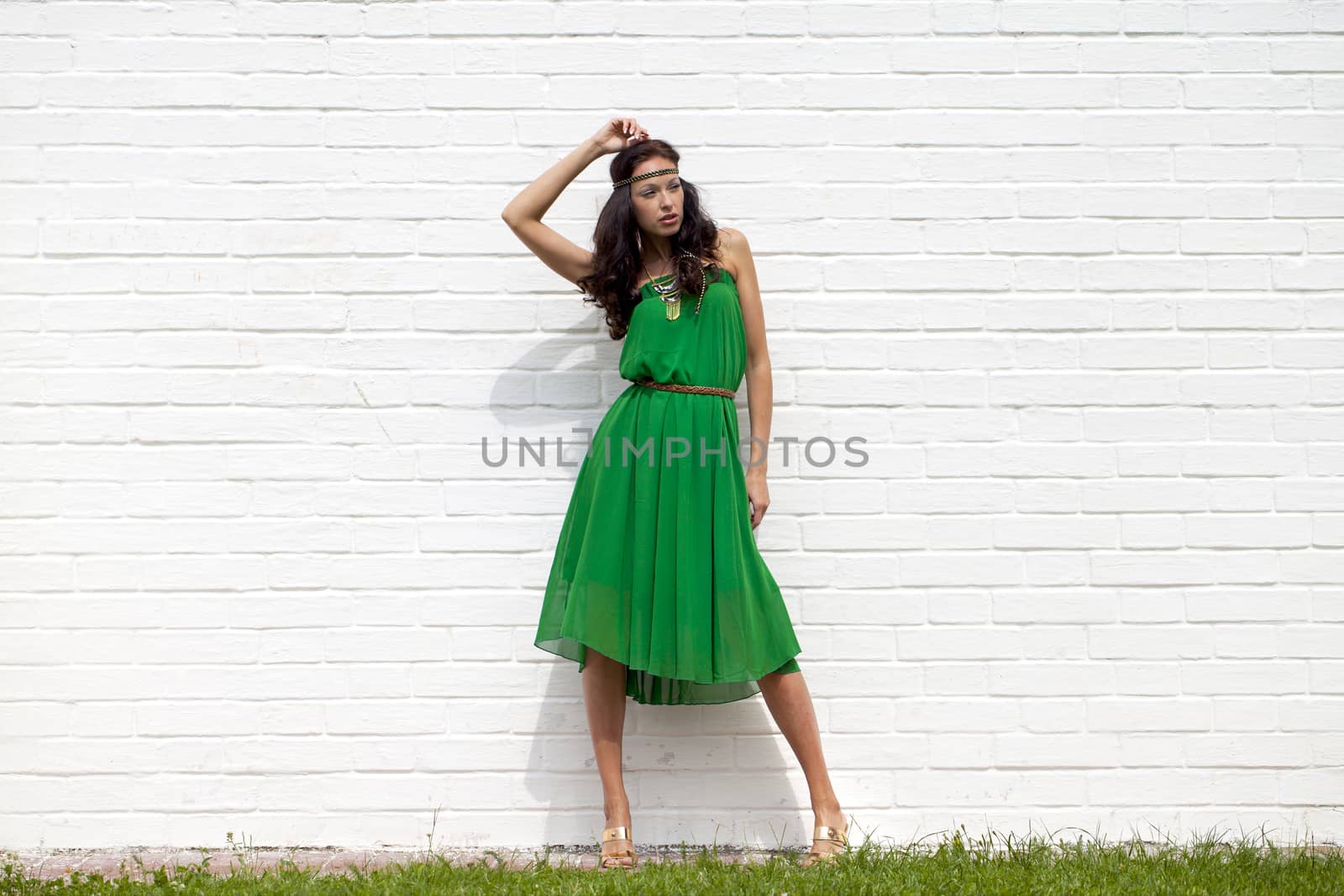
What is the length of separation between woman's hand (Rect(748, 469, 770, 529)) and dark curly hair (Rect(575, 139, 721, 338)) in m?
0.52

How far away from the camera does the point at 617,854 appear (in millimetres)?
2758

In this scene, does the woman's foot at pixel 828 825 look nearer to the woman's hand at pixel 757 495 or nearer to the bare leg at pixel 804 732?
the bare leg at pixel 804 732

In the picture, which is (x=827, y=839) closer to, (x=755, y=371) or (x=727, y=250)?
(x=755, y=371)

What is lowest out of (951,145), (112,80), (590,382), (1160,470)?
(1160,470)

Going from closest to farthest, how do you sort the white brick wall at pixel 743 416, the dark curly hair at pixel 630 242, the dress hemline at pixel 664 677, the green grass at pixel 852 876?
the green grass at pixel 852 876 < the dress hemline at pixel 664 677 < the dark curly hair at pixel 630 242 < the white brick wall at pixel 743 416

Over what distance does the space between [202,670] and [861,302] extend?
2180mm

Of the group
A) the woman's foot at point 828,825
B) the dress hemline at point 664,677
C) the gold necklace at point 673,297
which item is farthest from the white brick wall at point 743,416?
the gold necklace at point 673,297

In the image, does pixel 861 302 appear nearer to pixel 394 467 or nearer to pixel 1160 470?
pixel 1160 470

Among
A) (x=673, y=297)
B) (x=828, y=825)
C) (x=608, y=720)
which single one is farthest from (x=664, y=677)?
(x=673, y=297)

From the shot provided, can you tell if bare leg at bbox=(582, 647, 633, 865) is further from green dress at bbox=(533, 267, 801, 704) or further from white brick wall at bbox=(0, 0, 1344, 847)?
white brick wall at bbox=(0, 0, 1344, 847)

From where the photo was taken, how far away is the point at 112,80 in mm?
3021

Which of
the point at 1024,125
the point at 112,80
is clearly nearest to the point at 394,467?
the point at 112,80

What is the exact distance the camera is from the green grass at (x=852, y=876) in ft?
8.14

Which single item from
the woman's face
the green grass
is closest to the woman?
the woman's face
